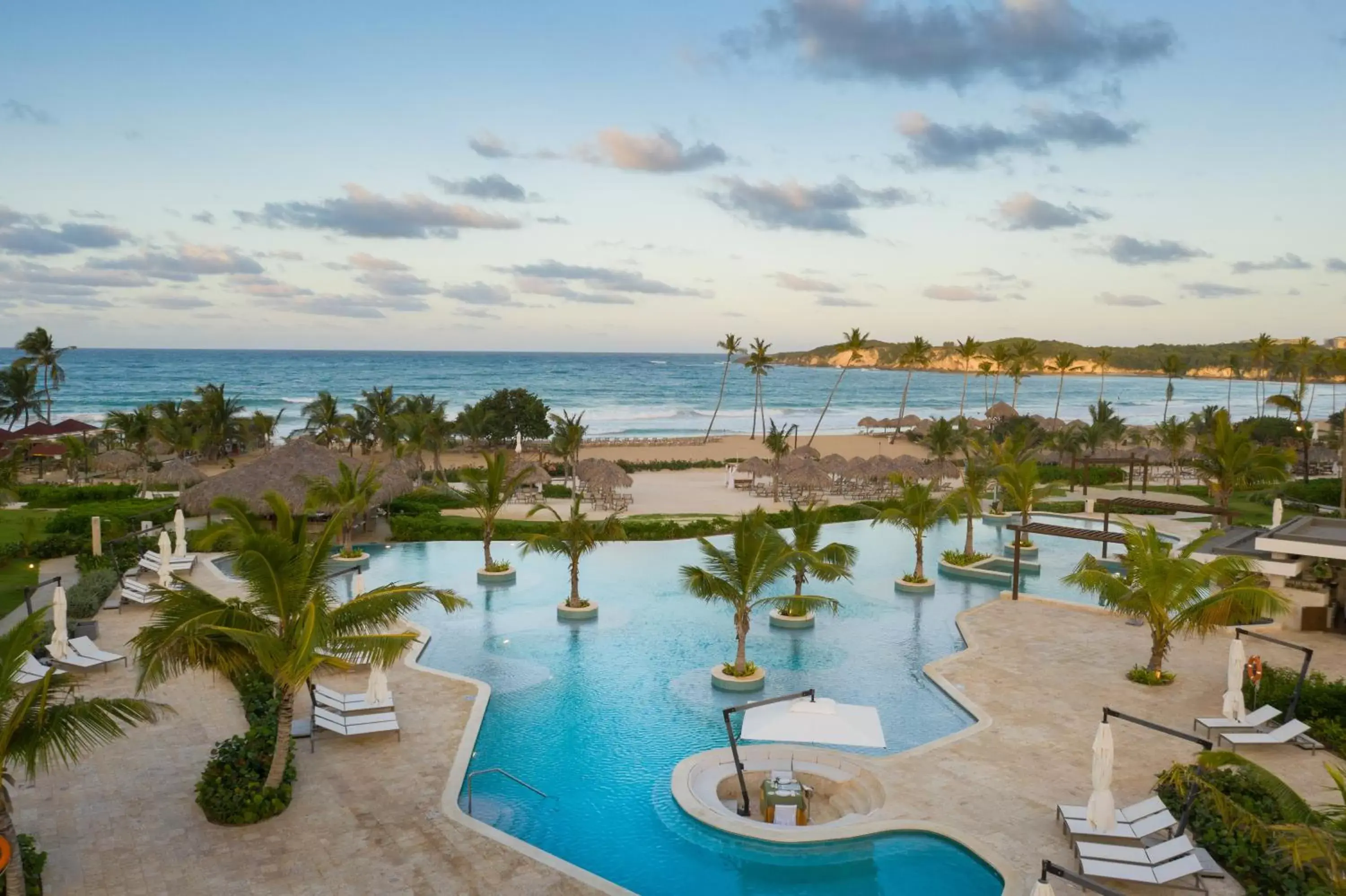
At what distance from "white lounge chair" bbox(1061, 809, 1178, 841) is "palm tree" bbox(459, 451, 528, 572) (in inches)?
569

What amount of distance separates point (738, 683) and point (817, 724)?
377cm

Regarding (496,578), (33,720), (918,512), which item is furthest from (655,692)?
(33,720)

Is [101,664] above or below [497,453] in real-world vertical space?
below

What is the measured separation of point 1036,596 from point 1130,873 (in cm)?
1281

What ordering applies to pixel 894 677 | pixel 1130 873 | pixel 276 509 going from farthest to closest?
pixel 894 677 < pixel 276 509 < pixel 1130 873

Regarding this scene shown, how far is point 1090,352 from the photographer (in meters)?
182

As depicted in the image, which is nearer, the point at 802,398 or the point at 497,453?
the point at 497,453

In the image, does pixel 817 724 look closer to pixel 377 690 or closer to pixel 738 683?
pixel 738 683

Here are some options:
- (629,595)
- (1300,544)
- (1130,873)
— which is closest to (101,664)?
(629,595)

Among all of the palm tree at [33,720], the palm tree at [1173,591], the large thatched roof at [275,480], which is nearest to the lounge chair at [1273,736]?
the palm tree at [1173,591]

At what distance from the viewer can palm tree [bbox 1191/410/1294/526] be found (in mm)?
25594

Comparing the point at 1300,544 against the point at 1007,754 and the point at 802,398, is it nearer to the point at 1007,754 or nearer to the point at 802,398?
the point at 1007,754

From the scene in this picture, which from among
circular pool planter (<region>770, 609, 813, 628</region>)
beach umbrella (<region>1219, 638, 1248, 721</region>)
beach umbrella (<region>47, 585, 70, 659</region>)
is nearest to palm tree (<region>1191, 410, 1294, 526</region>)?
circular pool planter (<region>770, 609, 813, 628</region>)

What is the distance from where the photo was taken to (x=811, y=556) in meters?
16.0
